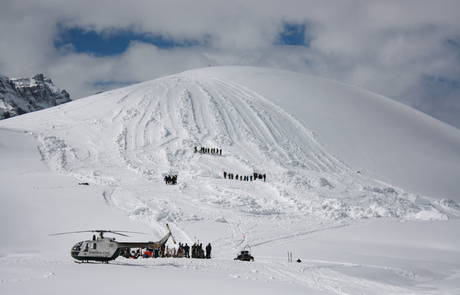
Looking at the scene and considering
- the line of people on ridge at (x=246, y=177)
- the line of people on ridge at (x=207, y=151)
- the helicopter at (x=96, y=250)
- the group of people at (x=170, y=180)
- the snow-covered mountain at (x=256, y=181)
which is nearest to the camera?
the helicopter at (x=96, y=250)

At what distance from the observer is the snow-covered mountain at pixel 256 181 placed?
691 inches

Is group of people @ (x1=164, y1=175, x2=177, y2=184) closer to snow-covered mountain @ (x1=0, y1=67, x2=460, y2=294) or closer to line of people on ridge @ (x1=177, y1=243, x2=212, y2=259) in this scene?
snow-covered mountain @ (x1=0, y1=67, x2=460, y2=294)

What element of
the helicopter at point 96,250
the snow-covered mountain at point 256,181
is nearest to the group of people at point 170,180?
the snow-covered mountain at point 256,181

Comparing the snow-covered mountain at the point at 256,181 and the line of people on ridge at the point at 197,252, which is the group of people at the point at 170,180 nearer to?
the snow-covered mountain at the point at 256,181

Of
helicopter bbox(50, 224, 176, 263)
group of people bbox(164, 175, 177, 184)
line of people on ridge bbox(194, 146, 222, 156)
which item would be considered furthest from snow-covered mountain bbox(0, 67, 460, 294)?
helicopter bbox(50, 224, 176, 263)

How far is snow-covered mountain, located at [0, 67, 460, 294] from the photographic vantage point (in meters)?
17.5

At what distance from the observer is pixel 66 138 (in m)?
40.4

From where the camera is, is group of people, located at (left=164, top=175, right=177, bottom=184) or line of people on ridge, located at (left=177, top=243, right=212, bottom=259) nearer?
line of people on ridge, located at (left=177, top=243, right=212, bottom=259)

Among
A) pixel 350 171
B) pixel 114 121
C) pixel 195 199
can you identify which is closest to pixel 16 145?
pixel 114 121

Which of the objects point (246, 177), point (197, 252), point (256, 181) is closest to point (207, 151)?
point (246, 177)

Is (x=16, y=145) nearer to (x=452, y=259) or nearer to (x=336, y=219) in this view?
(x=336, y=219)

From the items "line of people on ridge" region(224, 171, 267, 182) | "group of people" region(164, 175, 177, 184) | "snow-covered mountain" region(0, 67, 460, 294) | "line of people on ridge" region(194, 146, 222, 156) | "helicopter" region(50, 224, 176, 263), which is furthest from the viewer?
"line of people on ridge" region(194, 146, 222, 156)

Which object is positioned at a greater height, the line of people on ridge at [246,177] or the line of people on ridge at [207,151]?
the line of people on ridge at [207,151]

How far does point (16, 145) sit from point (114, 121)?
1034cm
